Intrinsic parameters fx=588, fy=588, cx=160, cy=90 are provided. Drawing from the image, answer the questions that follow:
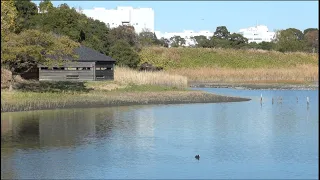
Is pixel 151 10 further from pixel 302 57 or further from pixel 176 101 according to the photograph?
pixel 176 101

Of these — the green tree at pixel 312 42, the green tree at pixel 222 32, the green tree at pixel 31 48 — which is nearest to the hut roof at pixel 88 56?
the green tree at pixel 31 48

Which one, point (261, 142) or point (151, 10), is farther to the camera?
point (151, 10)

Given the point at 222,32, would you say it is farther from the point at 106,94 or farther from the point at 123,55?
the point at 106,94

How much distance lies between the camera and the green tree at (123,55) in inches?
2217

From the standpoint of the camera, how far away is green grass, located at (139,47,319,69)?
7300 cm

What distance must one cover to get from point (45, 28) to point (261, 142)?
35.8 meters

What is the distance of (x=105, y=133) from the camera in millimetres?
23375

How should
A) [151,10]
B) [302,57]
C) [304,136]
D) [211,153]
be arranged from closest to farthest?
1. [211,153]
2. [304,136]
3. [302,57]
4. [151,10]

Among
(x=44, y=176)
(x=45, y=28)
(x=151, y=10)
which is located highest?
(x=151, y=10)

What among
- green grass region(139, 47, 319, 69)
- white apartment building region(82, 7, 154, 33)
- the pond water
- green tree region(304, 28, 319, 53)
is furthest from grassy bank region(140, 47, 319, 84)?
white apartment building region(82, 7, 154, 33)

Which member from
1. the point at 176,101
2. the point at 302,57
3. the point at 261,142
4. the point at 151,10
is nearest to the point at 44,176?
the point at 261,142

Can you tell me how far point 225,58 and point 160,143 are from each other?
56.1 meters

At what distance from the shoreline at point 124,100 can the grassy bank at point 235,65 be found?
72.4 ft

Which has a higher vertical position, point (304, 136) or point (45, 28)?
point (45, 28)
